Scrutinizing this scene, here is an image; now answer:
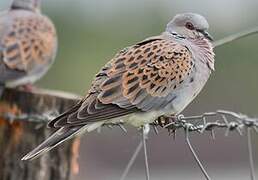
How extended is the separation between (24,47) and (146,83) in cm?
265

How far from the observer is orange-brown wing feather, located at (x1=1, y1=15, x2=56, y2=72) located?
801 centimetres

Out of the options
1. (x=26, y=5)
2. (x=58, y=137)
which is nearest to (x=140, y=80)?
(x=58, y=137)

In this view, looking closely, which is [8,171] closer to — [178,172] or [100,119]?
[100,119]

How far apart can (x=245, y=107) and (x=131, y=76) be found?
11.1 meters

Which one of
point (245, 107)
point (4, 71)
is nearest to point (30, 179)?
point (4, 71)

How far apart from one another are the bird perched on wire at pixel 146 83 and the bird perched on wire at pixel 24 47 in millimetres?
1892

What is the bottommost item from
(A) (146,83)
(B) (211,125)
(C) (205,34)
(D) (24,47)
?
(B) (211,125)

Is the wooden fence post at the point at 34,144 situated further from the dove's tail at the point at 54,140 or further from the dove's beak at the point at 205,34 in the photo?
the dove's beak at the point at 205,34

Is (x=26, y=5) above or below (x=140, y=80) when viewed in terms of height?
above

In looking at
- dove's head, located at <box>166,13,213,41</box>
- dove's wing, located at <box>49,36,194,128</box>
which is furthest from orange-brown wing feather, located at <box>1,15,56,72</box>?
dove's wing, located at <box>49,36,194,128</box>

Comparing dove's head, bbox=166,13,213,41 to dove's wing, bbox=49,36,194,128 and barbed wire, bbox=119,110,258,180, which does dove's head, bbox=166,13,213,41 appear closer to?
dove's wing, bbox=49,36,194,128

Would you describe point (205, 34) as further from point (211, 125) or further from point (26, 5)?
point (26, 5)

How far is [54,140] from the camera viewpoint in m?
5.24

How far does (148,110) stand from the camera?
5613mm
